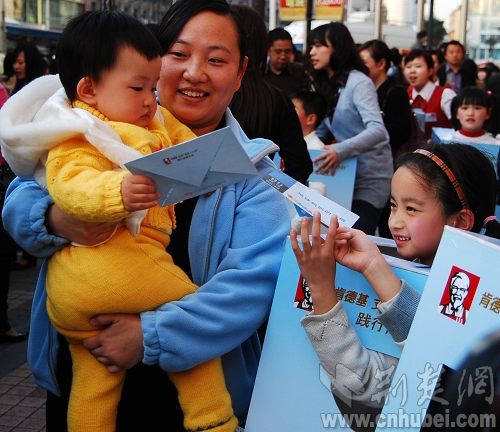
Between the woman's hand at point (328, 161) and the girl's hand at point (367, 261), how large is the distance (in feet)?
9.86

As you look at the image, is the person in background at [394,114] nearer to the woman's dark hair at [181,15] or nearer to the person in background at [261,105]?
the person in background at [261,105]

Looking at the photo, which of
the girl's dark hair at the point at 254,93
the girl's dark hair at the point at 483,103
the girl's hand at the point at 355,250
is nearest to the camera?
the girl's hand at the point at 355,250

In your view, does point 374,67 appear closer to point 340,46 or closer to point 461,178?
point 340,46

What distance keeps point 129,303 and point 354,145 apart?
3.22 meters

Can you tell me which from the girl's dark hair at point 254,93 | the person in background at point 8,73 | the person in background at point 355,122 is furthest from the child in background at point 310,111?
the person in background at point 8,73

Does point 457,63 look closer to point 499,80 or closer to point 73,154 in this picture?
point 499,80

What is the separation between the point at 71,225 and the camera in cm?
182

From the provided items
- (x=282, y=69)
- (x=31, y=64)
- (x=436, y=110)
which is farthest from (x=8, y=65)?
(x=436, y=110)

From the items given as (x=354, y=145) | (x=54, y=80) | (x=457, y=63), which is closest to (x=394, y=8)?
(x=457, y=63)

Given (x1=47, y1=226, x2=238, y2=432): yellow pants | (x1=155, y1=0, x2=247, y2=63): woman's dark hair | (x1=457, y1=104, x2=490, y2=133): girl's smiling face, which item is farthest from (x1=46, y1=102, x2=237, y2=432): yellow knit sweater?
(x1=457, y1=104, x2=490, y2=133): girl's smiling face

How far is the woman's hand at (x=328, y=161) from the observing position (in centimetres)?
476

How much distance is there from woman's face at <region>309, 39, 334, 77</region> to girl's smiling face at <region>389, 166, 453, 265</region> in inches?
129

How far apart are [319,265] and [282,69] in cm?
478

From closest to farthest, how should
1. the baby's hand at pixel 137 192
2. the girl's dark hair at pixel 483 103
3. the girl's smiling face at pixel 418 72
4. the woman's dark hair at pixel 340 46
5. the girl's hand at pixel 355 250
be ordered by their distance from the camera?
the baby's hand at pixel 137 192 < the girl's hand at pixel 355 250 < the woman's dark hair at pixel 340 46 < the girl's dark hair at pixel 483 103 < the girl's smiling face at pixel 418 72
